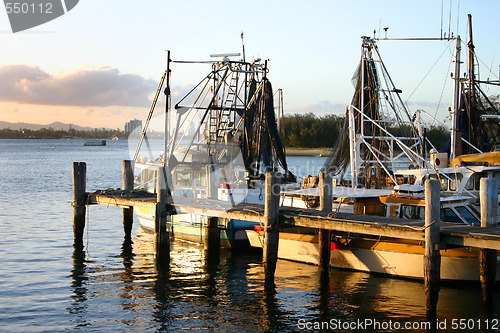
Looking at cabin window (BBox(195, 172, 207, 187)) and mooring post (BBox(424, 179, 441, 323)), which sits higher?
cabin window (BBox(195, 172, 207, 187))

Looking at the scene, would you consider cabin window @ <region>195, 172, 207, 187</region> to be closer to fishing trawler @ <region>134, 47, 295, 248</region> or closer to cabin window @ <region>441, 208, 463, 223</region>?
fishing trawler @ <region>134, 47, 295, 248</region>

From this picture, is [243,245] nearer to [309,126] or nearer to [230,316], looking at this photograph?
[230,316]

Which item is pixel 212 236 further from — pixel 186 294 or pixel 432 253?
pixel 432 253

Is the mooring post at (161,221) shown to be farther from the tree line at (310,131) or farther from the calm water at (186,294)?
the tree line at (310,131)

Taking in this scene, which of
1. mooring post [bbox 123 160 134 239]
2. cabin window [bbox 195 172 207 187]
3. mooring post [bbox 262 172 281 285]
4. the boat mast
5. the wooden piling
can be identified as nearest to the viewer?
mooring post [bbox 262 172 281 285]

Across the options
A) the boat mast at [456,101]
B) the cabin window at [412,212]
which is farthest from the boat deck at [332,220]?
the boat mast at [456,101]

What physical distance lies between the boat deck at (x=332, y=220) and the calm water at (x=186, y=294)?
2.27 meters

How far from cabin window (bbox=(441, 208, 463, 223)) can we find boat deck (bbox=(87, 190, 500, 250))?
2.85 m

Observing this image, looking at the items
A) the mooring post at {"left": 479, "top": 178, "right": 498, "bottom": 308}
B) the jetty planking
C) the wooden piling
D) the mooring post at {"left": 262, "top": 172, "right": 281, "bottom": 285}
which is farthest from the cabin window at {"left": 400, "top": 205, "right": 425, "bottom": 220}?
the wooden piling

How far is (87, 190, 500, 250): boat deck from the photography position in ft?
52.7

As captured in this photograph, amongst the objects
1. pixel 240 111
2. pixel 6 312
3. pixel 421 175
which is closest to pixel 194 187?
pixel 240 111

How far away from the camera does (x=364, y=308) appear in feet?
58.2

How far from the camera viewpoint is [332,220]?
60.7ft

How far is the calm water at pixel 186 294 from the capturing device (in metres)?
16.7
